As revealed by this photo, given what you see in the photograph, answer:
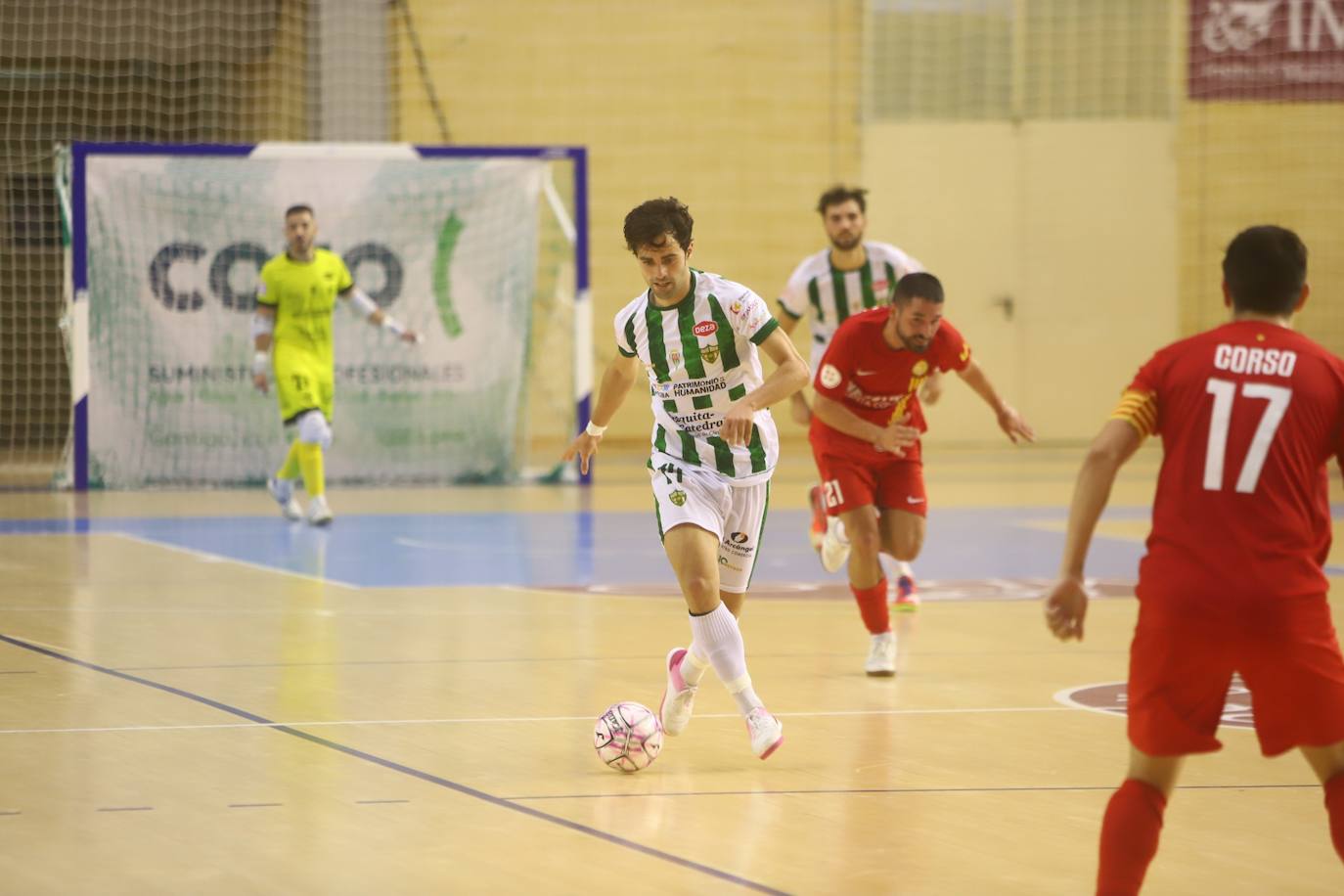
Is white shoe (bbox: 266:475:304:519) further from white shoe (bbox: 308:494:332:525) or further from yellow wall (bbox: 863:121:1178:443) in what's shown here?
yellow wall (bbox: 863:121:1178:443)

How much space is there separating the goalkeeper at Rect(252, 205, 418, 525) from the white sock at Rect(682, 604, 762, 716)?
767 centimetres

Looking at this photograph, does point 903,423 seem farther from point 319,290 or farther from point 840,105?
point 840,105

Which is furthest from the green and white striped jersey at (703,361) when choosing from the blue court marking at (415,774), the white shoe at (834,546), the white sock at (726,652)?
the white shoe at (834,546)

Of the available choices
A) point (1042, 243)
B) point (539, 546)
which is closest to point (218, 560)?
point (539, 546)

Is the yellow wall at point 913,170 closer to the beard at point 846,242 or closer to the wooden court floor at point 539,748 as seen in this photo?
the wooden court floor at point 539,748

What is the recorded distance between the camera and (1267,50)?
2125 centimetres

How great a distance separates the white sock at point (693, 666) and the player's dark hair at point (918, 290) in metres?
2.00

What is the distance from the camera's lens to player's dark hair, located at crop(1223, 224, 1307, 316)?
3568mm

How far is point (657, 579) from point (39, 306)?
→ 14308mm

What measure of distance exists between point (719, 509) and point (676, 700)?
2.16 feet

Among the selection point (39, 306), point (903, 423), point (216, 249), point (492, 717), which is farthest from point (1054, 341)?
point (492, 717)

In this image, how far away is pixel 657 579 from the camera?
33.8ft

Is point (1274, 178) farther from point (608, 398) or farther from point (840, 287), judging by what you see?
point (608, 398)

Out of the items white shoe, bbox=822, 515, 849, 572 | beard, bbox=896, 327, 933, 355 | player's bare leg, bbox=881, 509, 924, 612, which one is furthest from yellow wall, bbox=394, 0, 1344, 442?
beard, bbox=896, 327, 933, 355
